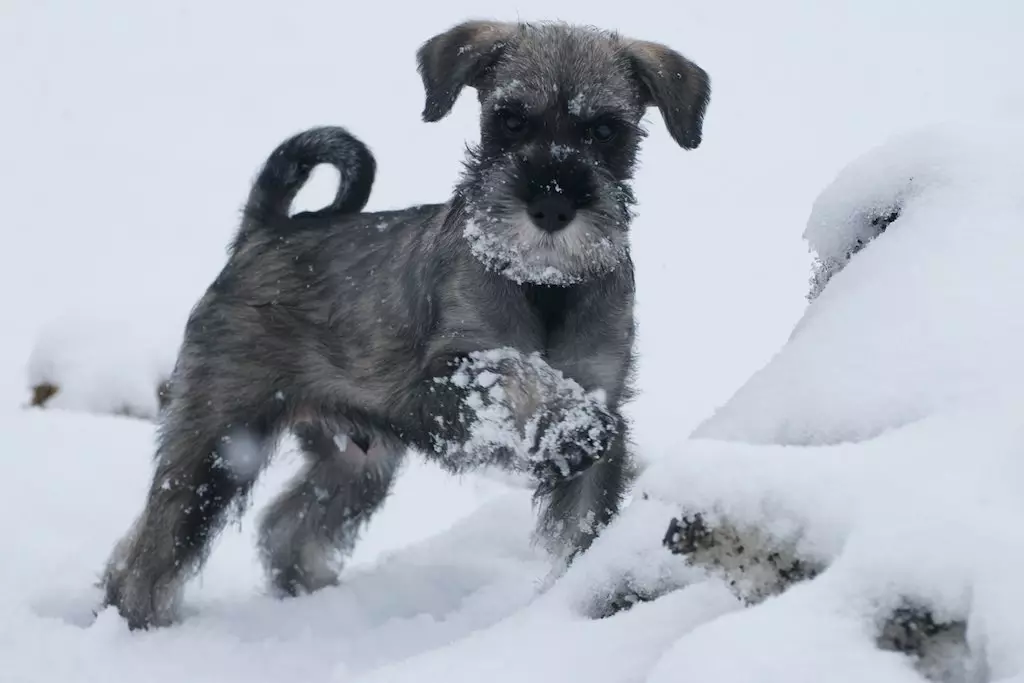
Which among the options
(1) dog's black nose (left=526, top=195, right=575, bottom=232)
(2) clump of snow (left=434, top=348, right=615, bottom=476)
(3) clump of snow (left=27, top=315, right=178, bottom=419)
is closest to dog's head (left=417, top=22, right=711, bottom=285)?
(1) dog's black nose (left=526, top=195, right=575, bottom=232)

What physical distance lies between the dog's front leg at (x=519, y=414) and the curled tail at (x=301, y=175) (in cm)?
125

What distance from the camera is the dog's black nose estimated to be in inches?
136

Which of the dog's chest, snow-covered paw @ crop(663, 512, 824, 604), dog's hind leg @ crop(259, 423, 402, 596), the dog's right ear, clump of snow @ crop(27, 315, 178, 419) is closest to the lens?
snow-covered paw @ crop(663, 512, 824, 604)

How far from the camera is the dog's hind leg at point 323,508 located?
522cm

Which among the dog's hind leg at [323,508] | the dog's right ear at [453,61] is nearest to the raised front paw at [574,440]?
the dog's right ear at [453,61]

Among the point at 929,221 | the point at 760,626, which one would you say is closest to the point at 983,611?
the point at 760,626

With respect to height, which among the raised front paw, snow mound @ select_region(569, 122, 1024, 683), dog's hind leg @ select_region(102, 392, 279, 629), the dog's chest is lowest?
dog's hind leg @ select_region(102, 392, 279, 629)

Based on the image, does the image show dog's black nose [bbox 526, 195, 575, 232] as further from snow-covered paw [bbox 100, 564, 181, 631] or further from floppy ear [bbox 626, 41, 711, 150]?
snow-covered paw [bbox 100, 564, 181, 631]

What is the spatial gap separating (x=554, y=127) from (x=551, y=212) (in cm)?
46

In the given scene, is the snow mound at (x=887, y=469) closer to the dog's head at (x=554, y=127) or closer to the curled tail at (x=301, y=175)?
the dog's head at (x=554, y=127)

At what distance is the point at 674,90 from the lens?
423 centimetres

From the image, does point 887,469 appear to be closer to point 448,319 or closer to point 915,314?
point 915,314

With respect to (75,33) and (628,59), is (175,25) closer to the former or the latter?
(75,33)

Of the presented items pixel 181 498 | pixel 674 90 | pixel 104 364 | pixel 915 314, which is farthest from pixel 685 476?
pixel 104 364
